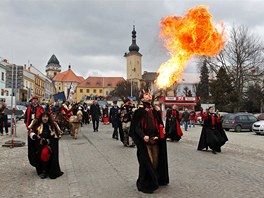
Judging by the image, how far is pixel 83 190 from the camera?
21.9 ft

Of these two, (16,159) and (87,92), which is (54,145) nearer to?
(16,159)

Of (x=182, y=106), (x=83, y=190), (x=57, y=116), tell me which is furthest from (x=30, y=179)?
(x=182, y=106)

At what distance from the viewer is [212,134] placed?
41.1ft

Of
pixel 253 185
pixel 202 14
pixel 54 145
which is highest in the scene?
pixel 202 14

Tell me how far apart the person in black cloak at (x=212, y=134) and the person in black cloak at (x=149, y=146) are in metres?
5.90

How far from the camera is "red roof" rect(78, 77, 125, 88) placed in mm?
135025

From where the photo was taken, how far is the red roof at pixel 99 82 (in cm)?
13502

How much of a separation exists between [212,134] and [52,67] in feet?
492

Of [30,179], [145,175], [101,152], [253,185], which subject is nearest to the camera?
[145,175]

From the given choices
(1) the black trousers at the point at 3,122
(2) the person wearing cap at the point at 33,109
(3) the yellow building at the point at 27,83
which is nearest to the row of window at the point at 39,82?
(3) the yellow building at the point at 27,83

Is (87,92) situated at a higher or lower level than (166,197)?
higher

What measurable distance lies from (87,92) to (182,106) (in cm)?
9716

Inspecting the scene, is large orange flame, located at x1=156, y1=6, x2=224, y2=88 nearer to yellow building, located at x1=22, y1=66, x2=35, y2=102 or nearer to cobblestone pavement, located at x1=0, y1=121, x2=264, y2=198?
cobblestone pavement, located at x1=0, y1=121, x2=264, y2=198

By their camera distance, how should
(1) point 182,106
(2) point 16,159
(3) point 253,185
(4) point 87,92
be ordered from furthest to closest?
(4) point 87,92 → (1) point 182,106 → (2) point 16,159 → (3) point 253,185
